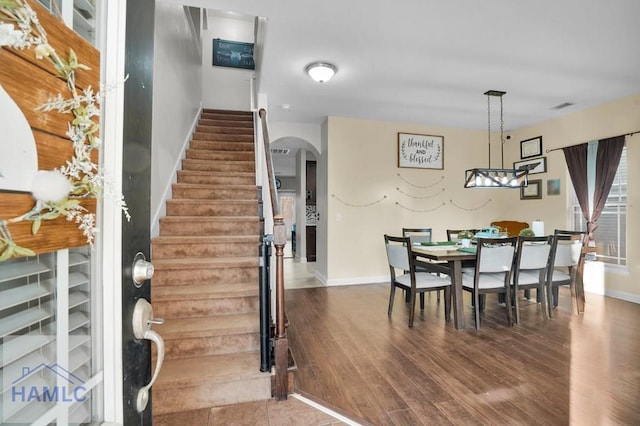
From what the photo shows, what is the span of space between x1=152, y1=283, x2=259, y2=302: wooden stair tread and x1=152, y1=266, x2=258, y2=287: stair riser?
0.16 feet

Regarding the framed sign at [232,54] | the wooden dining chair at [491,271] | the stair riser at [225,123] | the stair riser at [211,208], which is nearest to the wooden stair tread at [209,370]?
the stair riser at [211,208]

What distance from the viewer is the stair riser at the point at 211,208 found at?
3.33m

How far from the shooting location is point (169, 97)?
3393 mm

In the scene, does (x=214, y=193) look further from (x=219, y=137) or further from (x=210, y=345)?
(x=210, y=345)

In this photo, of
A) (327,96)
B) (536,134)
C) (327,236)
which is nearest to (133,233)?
(327,96)

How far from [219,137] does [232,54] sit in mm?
3248

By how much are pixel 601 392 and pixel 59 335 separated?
290cm

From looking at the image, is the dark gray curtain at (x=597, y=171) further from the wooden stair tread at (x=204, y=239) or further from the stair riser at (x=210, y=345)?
the stair riser at (x=210, y=345)

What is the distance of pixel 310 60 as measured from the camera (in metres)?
3.24

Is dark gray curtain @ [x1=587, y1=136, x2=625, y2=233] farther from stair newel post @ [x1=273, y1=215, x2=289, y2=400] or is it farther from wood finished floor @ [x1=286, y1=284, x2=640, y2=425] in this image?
stair newel post @ [x1=273, y1=215, x2=289, y2=400]

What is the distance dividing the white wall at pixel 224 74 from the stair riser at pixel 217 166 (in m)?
3.10

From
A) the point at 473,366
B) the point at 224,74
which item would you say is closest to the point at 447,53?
the point at 473,366

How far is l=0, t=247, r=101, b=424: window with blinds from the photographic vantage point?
1.34ft

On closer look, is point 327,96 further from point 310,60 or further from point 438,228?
point 438,228
